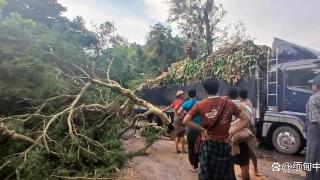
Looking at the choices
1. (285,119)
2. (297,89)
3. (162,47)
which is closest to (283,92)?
(297,89)

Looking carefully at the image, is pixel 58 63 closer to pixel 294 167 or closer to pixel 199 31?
pixel 294 167

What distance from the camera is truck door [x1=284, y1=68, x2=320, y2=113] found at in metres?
8.37

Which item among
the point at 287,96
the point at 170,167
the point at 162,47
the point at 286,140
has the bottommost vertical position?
the point at 170,167

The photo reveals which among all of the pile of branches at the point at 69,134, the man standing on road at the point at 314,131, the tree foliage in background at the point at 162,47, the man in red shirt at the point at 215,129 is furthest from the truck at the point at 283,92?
the tree foliage in background at the point at 162,47

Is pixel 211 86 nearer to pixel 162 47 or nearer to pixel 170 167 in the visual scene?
pixel 170 167

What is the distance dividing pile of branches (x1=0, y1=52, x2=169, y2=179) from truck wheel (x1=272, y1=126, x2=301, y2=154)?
2833mm

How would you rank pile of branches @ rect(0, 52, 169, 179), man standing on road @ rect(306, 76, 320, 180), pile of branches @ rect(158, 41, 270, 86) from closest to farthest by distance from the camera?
man standing on road @ rect(306, 76, 320, 180) → pile of branches @ rect(0, 52, 169, 179) → pile of branches @ rect(158, 41, 270, 86)

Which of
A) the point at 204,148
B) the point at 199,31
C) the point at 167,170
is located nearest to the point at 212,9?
the point at 199,31

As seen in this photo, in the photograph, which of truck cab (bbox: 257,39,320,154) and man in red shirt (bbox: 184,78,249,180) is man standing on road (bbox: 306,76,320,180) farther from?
truck cab (bbox: 257,39,320,154)

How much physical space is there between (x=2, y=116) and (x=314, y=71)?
6.75 metres

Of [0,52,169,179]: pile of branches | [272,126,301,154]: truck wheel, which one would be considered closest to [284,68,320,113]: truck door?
[272,126,301,154]: truck wheel

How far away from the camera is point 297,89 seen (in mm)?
8578

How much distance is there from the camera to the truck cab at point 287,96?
8351 mm

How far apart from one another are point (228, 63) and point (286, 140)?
2.83m
